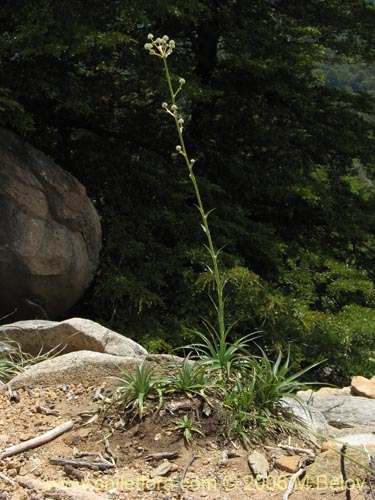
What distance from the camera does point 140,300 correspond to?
20.8 feet

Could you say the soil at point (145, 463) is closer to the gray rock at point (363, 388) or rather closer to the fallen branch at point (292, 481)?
the fallen branch at point (292, 481)

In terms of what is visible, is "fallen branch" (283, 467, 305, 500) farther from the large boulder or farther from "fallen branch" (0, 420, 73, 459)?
the large boulder

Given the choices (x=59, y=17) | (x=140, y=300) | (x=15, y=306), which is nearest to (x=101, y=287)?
(x=140, y=300)

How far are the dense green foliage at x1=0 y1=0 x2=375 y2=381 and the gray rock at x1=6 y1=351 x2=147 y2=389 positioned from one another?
8.47 feet

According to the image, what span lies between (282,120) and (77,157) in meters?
2.69

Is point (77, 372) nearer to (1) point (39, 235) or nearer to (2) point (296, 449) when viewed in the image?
(2) point (296, 449)

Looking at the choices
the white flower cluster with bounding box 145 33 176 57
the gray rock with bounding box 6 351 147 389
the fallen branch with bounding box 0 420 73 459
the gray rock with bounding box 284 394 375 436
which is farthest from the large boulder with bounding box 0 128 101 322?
the white flower cluster with bounding box 145 33 176 57

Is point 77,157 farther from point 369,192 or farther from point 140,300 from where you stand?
point 369,192

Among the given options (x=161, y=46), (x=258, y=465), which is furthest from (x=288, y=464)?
(x=161, y=46)

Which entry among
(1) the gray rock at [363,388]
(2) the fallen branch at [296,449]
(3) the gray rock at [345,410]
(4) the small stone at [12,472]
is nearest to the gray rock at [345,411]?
(3) the gray rock at [345,410]

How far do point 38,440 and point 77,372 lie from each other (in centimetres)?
66

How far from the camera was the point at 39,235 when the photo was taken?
5961 millimetres

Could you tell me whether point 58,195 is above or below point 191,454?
below

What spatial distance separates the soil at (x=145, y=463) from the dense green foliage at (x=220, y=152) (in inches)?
124
